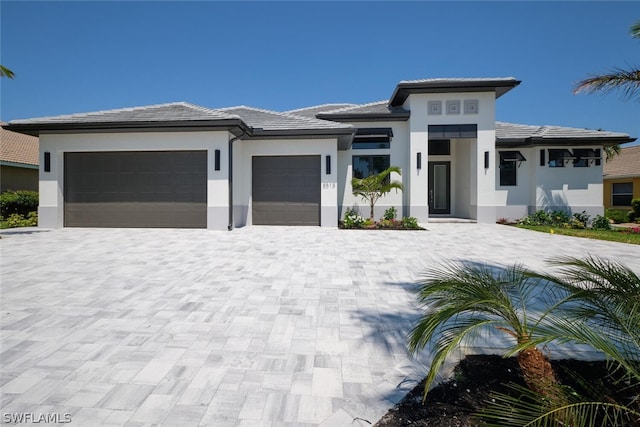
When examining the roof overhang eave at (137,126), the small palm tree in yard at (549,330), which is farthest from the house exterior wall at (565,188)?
the small palm tree in yard at (549,330)

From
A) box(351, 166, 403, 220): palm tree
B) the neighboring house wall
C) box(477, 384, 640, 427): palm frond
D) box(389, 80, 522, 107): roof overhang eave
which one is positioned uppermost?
box(389, 80, 522, 107): roof overhang eave

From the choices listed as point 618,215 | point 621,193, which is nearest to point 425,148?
point 618,215

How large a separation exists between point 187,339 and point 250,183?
1040cm

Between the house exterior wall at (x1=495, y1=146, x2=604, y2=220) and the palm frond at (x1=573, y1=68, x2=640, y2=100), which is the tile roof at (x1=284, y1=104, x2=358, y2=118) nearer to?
the house exterior wall at (x1=495, y1=146, x2=604, y2=220)

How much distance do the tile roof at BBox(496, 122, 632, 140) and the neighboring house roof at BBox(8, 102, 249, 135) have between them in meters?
13.3

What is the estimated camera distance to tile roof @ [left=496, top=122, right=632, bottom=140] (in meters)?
14.5

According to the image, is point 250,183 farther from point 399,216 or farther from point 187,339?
point 187,339

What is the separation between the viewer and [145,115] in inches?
460

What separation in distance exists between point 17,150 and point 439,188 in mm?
25087

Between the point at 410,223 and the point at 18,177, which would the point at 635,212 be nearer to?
the point at 410,223

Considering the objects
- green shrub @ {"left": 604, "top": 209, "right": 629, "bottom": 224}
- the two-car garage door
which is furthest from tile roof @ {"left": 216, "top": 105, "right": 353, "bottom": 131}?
green shrub @ {"left": 604, "top": 209, "right": 629, "bottom": 224}

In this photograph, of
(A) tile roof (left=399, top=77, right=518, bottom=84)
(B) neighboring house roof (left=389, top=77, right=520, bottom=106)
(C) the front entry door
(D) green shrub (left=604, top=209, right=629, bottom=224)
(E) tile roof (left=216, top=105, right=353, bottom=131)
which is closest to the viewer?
(E) tile roof (left=216, top=105, right=353, bottom=131)

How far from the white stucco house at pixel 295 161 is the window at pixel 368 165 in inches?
2.0

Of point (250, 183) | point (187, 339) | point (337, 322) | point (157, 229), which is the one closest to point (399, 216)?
point (250, 183)
